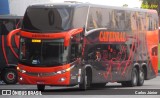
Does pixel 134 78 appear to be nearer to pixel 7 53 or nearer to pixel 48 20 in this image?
pixel 7 53

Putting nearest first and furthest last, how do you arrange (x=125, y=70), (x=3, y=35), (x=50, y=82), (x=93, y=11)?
(x=50, y=82) < (x=93, y=11) < (x=125, y=70) < (x=3, y=35)

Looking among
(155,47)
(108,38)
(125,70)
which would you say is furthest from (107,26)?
(155,47)

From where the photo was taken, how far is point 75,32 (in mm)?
27000

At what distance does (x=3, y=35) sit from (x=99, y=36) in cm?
689

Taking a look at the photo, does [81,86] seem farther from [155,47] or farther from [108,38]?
[155,47]

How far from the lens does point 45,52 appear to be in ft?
88.1

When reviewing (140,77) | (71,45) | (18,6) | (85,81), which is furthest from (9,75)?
(18,6)

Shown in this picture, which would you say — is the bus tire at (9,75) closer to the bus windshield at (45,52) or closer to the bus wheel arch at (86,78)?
the bus wheel arch at (86,78)

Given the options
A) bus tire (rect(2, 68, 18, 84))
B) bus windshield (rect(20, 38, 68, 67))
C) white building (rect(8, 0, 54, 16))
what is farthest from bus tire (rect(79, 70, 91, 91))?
white building (rect(8, 0, 54, 16))

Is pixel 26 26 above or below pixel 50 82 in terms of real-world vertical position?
above

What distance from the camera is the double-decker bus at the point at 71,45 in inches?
1054

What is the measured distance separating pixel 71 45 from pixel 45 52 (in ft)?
3.39

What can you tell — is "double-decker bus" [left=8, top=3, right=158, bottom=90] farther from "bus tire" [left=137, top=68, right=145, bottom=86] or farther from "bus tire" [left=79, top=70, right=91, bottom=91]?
"bus tire" [left=137, top=68, right=145, bottom=86]

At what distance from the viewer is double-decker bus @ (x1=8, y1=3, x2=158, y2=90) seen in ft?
87.8
